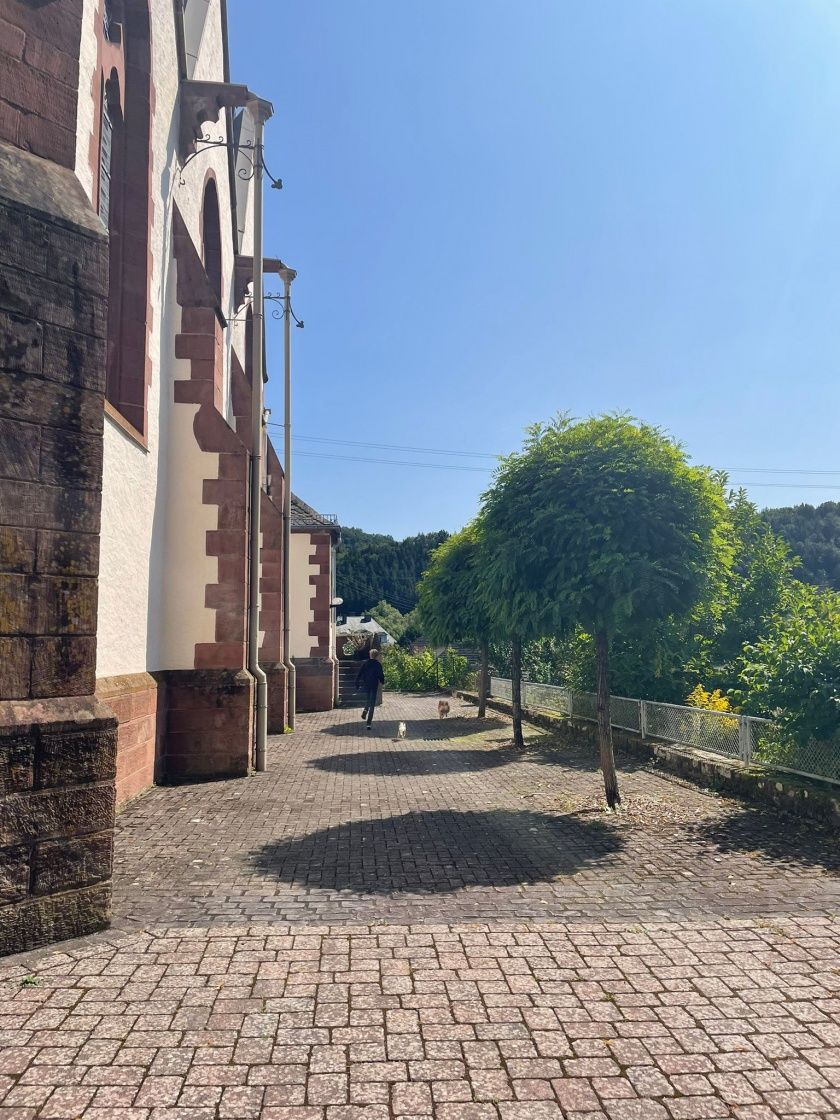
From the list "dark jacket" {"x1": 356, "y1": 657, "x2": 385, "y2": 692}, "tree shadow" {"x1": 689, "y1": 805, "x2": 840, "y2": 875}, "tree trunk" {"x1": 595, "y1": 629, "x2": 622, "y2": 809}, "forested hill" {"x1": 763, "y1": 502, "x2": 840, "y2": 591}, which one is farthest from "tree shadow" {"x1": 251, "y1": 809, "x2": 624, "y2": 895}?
"forested hill" {"x1": 763, "y1": 502, "x2": 840, "y2": 591}

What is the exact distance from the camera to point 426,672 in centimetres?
3425

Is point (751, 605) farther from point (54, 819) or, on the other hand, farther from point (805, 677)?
point (54, 819)

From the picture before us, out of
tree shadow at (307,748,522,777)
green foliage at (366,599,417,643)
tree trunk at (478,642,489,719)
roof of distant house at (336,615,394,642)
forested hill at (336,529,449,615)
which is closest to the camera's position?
tree shadow at (307,748,522,777)

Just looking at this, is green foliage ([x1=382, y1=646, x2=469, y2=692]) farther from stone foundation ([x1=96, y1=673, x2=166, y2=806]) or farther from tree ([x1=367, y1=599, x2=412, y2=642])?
tree ([x1=367, y1=599, x2=412, y2=642])

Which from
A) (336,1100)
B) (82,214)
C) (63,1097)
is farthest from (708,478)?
(63,1097)

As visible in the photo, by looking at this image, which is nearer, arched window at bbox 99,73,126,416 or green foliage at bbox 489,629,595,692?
arched window at bbox 99,73,126,416

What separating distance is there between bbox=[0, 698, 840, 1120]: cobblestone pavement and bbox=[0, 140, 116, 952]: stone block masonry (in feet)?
1.40

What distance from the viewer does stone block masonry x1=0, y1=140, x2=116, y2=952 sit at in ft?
13.1

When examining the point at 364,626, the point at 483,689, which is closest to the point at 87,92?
the point at 483,689

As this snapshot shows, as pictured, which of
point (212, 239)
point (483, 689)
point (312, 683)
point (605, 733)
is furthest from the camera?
point (312, 683)

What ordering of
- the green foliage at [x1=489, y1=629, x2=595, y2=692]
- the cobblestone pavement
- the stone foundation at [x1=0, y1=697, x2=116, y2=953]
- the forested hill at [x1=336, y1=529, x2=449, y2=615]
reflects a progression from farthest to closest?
the forested hill at [x1=336, y1=529, x2=449, y2=615] < the green foliage at [x1=489, y1=629, x2=595, y2=692] < the stone foundation at [x1=0, y1=697, x2=116, y2=953] < the cobblestone pavement

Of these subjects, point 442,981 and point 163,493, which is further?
point 163,493

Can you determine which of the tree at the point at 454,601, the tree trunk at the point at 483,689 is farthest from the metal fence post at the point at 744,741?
the tree trunk at the point at 483,689

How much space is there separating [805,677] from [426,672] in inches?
1086
